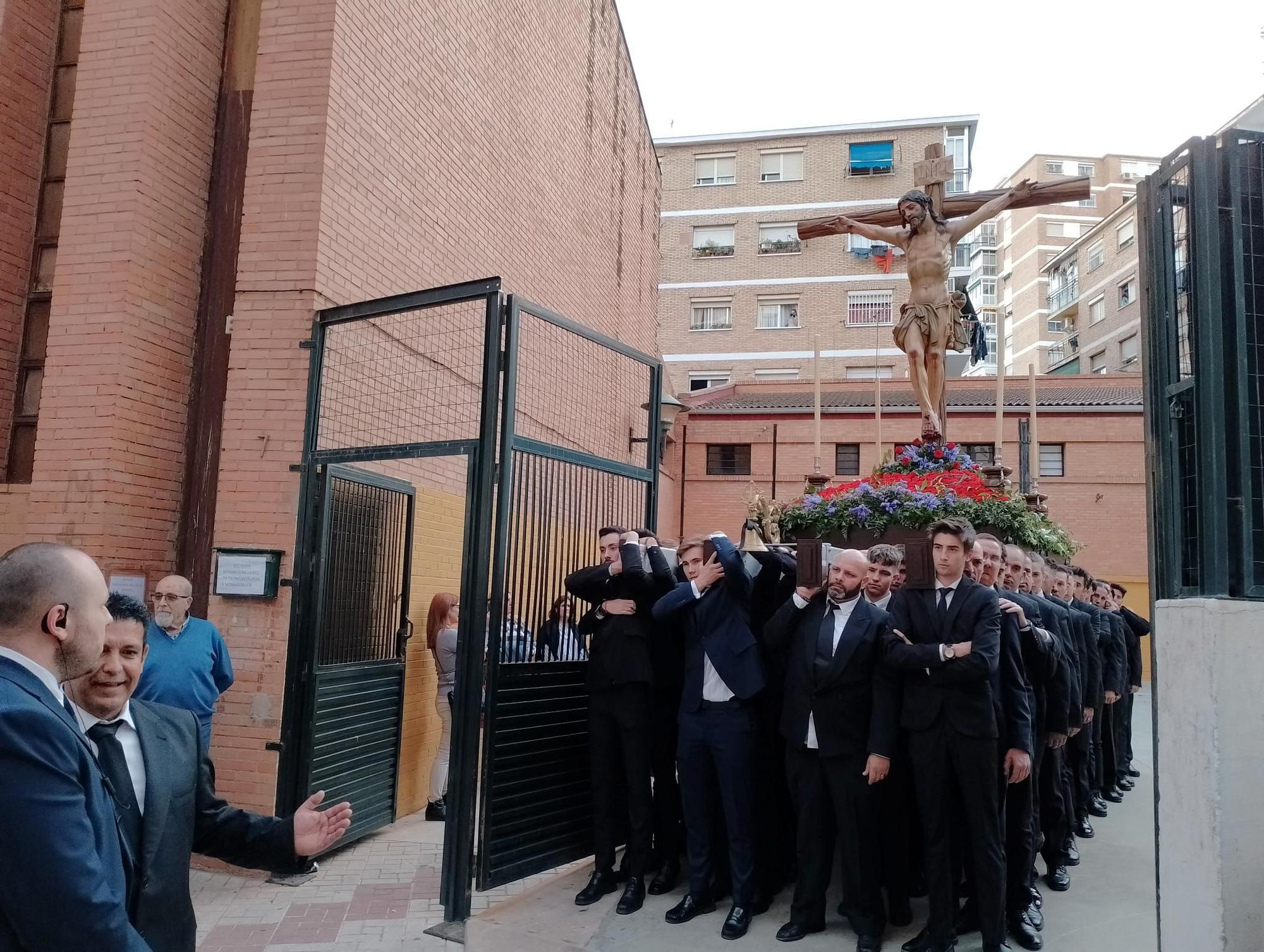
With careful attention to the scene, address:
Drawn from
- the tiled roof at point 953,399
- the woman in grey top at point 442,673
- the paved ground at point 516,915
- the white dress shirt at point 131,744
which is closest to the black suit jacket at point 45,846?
the white dress shirt at point 131,744

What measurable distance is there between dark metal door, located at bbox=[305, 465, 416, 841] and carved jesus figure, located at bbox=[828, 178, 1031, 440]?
4204 mm

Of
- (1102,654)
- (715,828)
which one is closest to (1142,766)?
(1102,654)

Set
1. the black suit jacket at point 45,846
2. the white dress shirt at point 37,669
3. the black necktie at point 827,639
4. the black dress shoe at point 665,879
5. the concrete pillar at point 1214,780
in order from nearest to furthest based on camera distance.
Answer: the black suit jacket at point 45,846, the white dress shirt at point 37,669, the concrete pillar at point 1214,780, the black necktie at point 827,639, the black dress shoe at point 665,879

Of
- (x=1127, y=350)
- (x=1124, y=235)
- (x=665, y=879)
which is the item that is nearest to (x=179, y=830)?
(x=665, y=879)

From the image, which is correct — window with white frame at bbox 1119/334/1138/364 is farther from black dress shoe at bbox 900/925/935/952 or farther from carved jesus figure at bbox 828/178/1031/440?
black dress shoe at bbox 900/925/935/952

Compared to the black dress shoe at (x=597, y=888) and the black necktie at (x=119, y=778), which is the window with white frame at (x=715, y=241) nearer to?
the black dress shoe at (x=597, y=888)

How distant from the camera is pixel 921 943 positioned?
4.48 m

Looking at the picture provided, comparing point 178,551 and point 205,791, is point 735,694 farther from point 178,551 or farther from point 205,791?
point 178,551

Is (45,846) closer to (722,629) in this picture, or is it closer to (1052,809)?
(722,629)

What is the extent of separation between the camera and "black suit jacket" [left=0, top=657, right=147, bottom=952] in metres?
1.73

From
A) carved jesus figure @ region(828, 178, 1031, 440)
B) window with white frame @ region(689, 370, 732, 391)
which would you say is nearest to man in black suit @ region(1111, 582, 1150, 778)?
carved jesus figure @ region(828, 178, 1031, 440)

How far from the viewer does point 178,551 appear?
267 inches

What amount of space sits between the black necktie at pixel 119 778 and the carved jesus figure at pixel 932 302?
6.49 m

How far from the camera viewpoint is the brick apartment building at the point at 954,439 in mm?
22797
